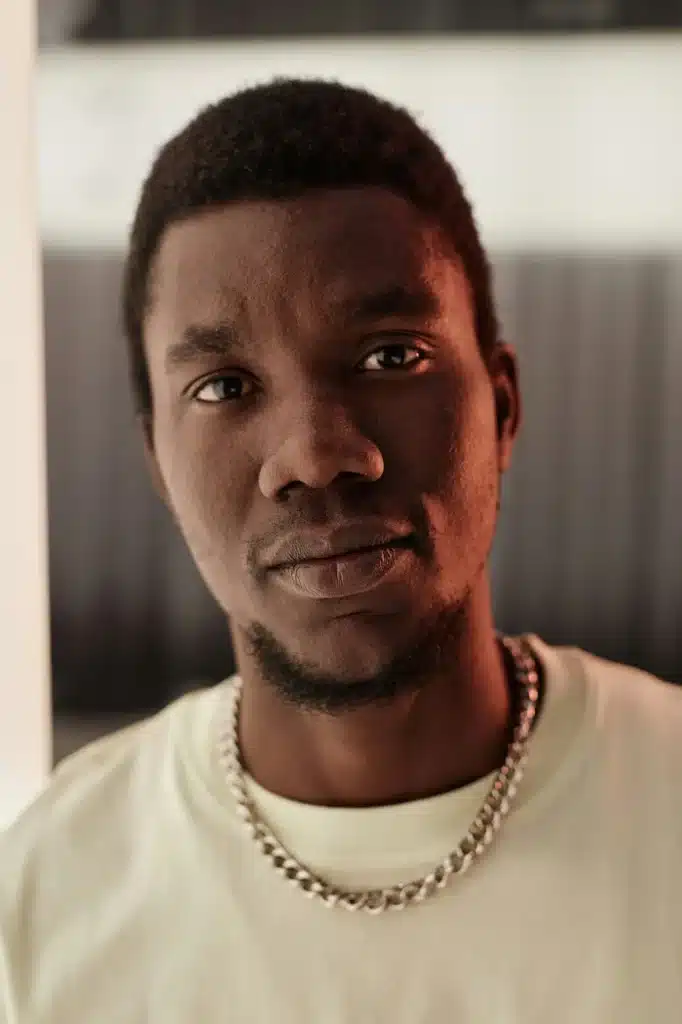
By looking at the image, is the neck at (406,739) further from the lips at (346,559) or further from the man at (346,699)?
the lips at (346,559)

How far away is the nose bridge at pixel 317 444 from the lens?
2.19 feet

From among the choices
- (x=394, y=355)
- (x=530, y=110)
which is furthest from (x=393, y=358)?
(x=530, y=110)

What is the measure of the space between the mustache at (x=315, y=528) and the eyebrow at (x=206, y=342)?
14 cm

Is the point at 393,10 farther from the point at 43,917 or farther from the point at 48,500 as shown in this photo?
the point at 43,917

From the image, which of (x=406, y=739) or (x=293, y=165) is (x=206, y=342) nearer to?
(x=293, y=165)

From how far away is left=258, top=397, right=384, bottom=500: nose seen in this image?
67 centimetres

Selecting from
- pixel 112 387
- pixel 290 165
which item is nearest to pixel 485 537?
pixel 290 165

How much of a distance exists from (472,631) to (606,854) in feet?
0.70

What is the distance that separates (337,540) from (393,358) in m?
0.15

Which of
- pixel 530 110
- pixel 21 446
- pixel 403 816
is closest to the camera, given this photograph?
pixel 403 816

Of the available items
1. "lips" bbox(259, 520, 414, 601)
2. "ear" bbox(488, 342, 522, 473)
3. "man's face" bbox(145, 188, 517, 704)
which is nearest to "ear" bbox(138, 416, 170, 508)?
"man's face" bbox(145, 188, 517, 704)

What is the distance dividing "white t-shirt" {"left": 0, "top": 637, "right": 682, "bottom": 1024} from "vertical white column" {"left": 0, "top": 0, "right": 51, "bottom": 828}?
195mm

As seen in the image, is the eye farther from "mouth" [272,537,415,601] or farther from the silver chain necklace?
the silver chain necklace

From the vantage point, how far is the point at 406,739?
789mm
